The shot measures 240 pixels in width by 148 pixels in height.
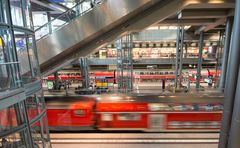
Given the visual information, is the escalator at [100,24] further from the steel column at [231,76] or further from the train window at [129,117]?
the steel column at [231,76]

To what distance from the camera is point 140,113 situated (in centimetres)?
597

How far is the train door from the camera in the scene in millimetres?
5938

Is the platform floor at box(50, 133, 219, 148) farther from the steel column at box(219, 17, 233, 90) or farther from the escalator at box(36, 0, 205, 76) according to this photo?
the steel column at box(219, 17, 233, 90)

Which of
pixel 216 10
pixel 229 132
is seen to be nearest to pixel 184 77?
pixel 216 10

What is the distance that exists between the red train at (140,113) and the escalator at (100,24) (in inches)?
84.0

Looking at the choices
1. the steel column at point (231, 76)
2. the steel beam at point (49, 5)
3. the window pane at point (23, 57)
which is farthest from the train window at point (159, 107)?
the steel beam at point (49, 5)

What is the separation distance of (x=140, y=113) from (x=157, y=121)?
0.70 m

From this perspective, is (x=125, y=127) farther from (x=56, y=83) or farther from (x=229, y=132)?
(x=56, y=83)

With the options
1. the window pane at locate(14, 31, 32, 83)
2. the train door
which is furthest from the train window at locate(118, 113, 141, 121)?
the window pane at locate(14, 31, 32, 83)

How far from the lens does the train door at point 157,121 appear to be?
19.5 feet

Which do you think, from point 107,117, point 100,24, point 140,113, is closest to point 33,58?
point 100,24

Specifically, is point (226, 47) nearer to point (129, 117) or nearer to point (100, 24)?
point (129, 117)

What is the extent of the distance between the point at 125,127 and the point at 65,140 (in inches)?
86.4

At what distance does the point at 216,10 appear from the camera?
7891mm
